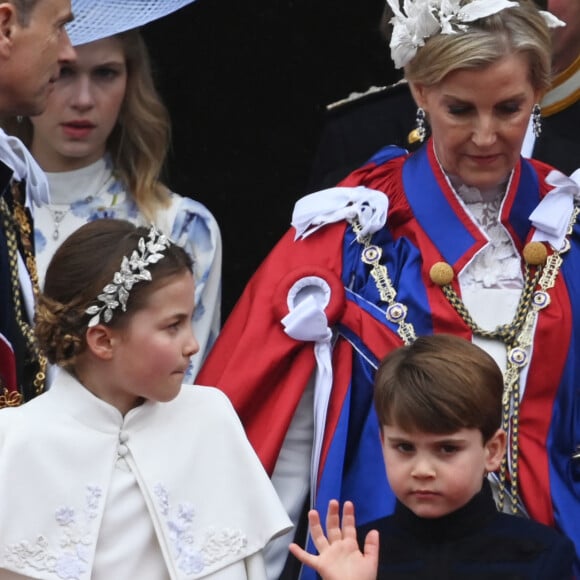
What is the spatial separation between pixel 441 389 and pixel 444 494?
0.19 meters

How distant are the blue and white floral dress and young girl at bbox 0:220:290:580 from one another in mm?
919

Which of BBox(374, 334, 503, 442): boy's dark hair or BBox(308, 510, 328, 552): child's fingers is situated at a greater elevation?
BBox(374, 334, 503, 442): boy's dark hair

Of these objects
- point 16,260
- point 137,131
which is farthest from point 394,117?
point 16,260

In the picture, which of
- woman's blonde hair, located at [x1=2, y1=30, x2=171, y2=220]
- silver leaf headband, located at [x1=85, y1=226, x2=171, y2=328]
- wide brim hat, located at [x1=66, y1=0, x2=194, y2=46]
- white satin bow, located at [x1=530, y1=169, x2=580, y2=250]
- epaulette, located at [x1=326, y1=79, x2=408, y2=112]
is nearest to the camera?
silver leaf headband, located at [x1=85, y1=226, x2=171, y2=328]

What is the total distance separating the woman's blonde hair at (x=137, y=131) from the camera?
195 inches

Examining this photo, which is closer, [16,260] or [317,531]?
[317,531]

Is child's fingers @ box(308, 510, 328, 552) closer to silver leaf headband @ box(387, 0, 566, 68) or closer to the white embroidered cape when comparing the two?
the white embroidered cape

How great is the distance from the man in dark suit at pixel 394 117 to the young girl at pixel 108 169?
34 centimetres

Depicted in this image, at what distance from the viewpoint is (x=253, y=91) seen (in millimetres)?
5680

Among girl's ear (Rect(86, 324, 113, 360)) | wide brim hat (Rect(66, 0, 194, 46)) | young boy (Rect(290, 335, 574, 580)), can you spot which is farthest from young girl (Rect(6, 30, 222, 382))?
young boy (Rect(290, 335, 574, 580))

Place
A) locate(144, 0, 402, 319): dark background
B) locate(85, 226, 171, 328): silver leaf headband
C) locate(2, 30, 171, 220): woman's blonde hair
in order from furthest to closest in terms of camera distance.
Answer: locate(144, 0, 402, 319): dark background → locate(2, 30, 171, 220): woman's blonde hair → locate(85, 226, 171, 328): silver leaf headband


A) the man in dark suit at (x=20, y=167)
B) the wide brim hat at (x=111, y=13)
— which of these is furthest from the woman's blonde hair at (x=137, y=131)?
the man in dark suit at (x=20, y=167)

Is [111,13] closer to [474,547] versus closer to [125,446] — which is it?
[125,446]

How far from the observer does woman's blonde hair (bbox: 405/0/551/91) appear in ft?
13.3
